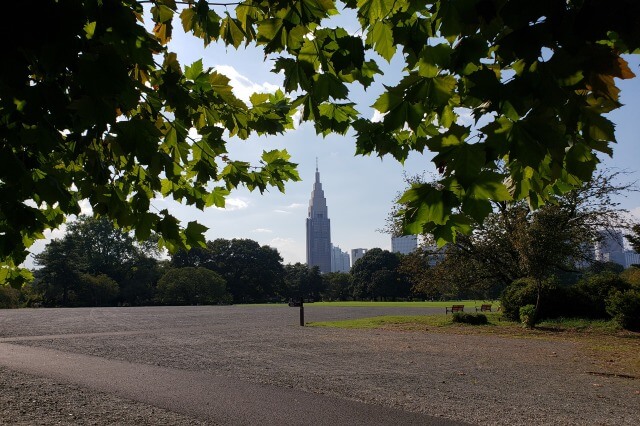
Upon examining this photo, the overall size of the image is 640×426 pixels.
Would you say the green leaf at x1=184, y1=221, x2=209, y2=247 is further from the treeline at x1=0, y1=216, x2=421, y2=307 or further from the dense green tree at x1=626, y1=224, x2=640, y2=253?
the treeline at x1=0, y1=216, x2=421, y2=307

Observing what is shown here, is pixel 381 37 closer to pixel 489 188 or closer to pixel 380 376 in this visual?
pixel 489 188

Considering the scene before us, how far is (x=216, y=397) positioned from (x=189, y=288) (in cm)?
6617

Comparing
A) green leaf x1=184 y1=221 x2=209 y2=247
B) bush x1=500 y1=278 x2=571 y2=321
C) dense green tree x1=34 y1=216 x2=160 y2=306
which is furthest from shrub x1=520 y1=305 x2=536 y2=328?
dense green tree x1=34 y1=216 x2=160 y2=306

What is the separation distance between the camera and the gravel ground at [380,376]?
611 cm

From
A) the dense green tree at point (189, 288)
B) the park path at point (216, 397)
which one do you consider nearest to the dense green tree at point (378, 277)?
the dense green tree at point (189, 288)

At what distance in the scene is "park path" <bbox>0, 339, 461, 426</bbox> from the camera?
5.77m

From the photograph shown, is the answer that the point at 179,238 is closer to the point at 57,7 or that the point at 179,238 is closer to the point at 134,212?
the point at 134,212

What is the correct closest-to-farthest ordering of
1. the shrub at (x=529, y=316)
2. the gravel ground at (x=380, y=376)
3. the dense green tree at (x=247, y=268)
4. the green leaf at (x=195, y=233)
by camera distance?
the green leaf at (x=195, y=233) < the gravel ground at (x=380, y=376) < the shrub at (x=529, y=316) < the dense green tree at (x=247, y=268)

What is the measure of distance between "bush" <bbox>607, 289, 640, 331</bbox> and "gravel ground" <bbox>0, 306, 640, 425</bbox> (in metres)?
6.25

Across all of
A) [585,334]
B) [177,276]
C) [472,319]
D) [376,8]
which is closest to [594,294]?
[585,334]

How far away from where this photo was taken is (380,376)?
8.80m

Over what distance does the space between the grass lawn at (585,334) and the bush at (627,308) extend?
429 millimetres

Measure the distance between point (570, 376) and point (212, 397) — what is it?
24.3 feet

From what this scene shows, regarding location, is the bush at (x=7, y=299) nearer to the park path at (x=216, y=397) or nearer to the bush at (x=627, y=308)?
the park path at (x=216, y=397)
